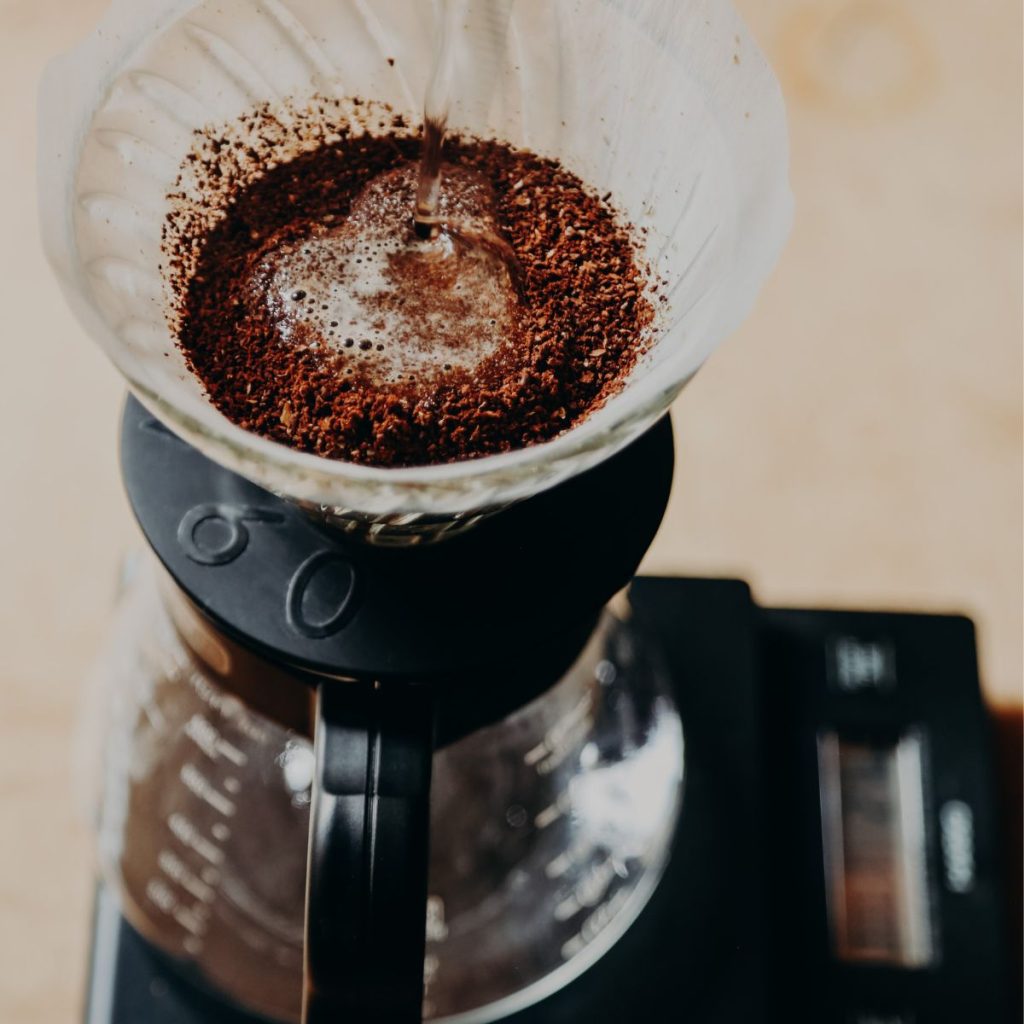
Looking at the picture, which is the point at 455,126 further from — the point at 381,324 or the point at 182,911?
the point at 182,911

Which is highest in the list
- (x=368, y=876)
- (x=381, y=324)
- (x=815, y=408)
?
(x=815, y=408)

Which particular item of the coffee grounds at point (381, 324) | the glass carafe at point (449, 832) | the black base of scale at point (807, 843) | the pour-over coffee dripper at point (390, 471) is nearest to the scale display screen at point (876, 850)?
the black base of scale at point (807, 843)

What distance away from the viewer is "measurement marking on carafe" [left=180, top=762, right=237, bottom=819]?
0.68 m

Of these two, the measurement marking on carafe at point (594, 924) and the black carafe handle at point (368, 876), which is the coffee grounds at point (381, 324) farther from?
the measurement marking on carafe at point (594, 924)

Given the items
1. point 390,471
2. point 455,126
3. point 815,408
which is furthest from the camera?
point 815,408

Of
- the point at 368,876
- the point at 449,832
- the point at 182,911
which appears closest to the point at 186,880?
the point at 182,911

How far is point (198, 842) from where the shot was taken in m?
0.69

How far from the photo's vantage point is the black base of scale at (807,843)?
2.24 ft

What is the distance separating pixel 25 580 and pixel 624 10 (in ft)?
1.89

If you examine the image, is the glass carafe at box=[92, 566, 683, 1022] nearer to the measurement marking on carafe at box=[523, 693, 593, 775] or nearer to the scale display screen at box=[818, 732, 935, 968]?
the measurement marking on carafe at box=[523, 693, 593, 775]

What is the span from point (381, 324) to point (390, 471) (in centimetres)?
8

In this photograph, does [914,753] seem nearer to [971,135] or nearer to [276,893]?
[276,893]

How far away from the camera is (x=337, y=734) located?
43cm

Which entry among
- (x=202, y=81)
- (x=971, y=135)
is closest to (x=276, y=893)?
(x=202, y=81)
